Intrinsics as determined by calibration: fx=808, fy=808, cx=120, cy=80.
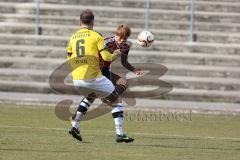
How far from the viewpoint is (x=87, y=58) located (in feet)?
45.8

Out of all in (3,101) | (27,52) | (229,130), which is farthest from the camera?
(27,52)

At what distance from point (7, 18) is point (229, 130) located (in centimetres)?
1273

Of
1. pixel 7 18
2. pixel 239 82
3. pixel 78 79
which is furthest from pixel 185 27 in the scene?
pixel 78 79

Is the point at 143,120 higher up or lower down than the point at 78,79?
lower down

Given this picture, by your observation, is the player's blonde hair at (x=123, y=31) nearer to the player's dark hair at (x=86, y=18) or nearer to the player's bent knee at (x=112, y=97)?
the player's dark hair at (x=86, y=18)

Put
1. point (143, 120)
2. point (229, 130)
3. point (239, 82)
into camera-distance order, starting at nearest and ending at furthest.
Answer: point (229, 130), point (143, 120), point (239, 82)

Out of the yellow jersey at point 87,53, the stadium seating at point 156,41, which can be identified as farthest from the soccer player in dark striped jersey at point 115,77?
the stadium seating at point 156,41

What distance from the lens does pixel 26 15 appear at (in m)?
28.2

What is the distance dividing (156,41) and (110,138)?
11.9m

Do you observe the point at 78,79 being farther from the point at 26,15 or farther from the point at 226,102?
the point at 26,15

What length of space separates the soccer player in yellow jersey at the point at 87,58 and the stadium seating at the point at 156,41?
32.1 ft

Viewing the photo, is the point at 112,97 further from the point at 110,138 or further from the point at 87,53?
the point at 87,53

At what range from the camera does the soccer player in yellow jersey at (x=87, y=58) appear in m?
13.9

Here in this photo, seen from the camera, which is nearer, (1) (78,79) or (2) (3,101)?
(1) (78,79)
